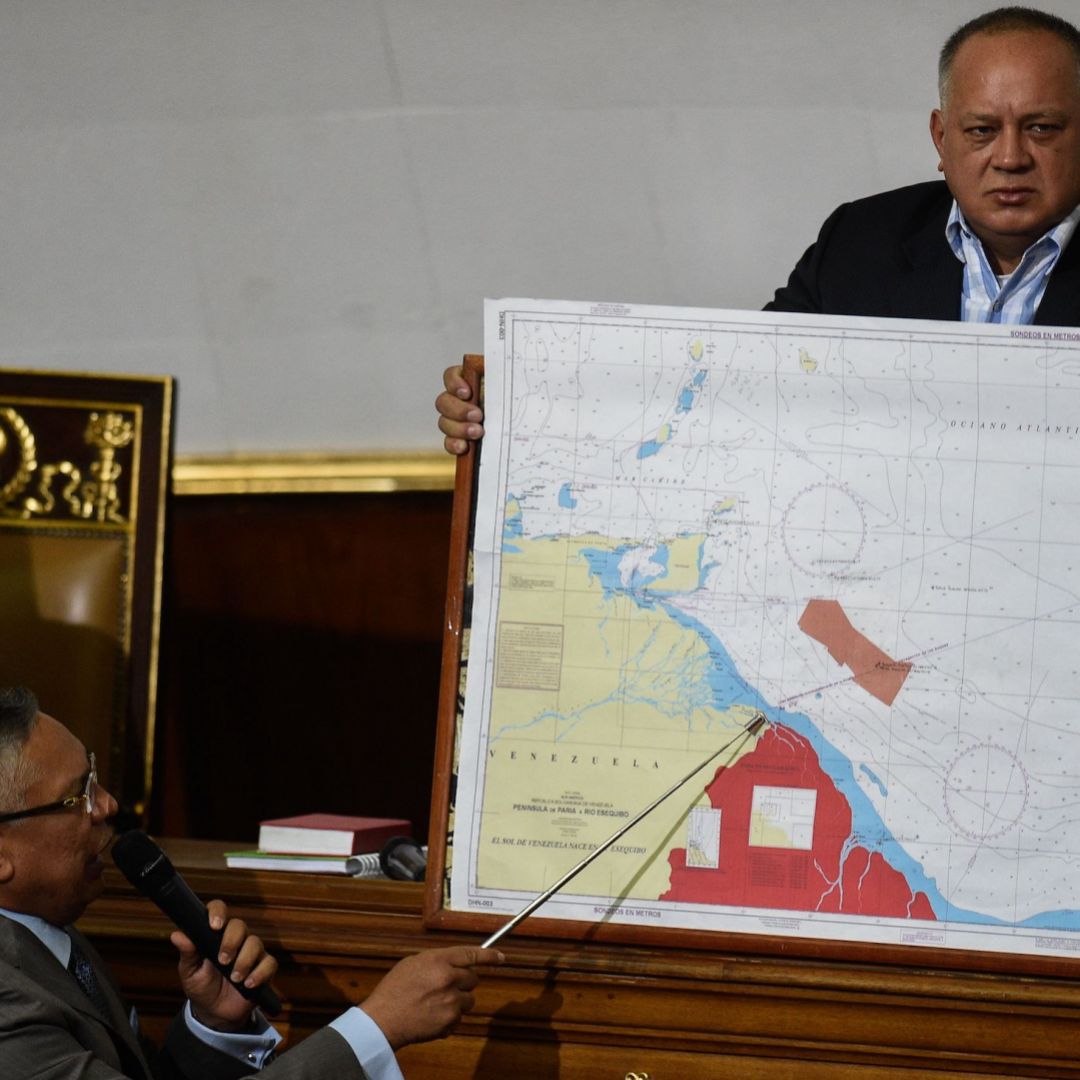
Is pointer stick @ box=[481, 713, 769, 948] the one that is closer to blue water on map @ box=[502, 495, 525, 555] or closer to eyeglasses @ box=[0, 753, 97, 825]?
blue water on map @ box=[502, 495, 525, 555]

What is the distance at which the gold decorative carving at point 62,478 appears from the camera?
3.03 metres

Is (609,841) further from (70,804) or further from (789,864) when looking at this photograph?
(70,804)

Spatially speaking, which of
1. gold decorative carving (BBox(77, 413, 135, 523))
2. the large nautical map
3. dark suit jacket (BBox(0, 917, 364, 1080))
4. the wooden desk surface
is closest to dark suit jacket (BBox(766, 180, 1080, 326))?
the large nautical map

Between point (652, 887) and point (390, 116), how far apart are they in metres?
1.95

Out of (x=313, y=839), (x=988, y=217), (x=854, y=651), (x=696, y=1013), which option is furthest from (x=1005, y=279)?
(x=313, y=839)

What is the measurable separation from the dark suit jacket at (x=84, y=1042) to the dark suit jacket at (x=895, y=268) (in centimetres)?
111

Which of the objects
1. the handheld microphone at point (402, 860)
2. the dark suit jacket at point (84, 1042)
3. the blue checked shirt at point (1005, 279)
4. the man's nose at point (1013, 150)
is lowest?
the dark suit jacket at point (84, 1042)

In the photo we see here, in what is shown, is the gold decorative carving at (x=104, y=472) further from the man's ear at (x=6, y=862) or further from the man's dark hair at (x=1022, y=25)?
the man's dark hair at (x=1022, y=25)

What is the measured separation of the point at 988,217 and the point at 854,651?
59 cm

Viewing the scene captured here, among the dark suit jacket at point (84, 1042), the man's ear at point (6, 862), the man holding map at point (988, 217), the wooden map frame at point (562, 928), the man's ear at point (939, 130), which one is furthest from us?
the man's ear at point (939, 130)

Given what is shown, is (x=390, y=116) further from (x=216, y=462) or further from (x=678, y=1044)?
(x=678, y=1044)

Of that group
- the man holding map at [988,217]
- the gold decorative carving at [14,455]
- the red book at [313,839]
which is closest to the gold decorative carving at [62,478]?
the gold decorative carving at [14,455]

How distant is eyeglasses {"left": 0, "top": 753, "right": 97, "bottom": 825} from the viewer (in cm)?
156

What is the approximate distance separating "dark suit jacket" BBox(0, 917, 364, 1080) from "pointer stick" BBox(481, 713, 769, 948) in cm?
23
